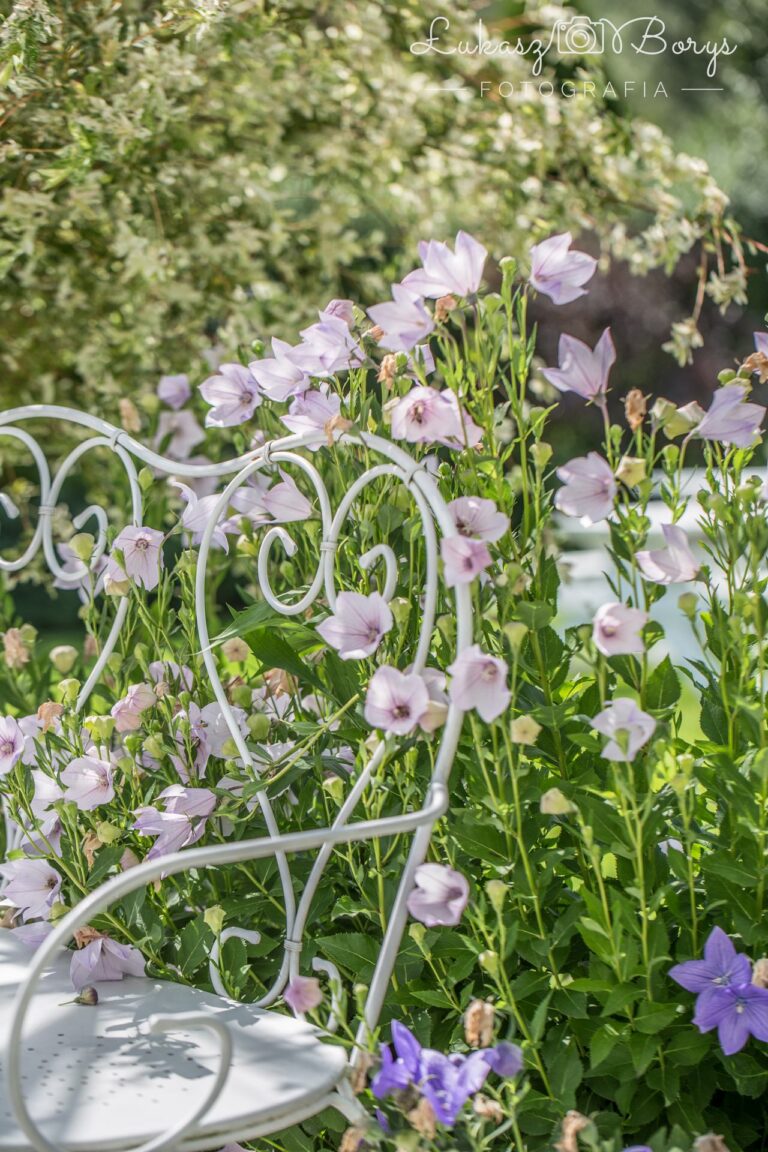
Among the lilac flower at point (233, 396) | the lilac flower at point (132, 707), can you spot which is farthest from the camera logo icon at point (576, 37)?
the lilac flower at point (132, 707)

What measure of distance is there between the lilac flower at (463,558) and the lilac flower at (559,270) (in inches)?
10.8

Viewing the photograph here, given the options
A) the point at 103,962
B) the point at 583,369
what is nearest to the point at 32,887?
the point at 103,962

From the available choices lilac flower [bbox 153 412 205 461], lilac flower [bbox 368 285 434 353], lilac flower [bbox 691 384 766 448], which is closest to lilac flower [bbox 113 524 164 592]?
lilac flower [bbox 368 285 434 353]

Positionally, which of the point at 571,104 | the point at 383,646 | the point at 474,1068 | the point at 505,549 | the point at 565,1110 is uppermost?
the point at 571,104

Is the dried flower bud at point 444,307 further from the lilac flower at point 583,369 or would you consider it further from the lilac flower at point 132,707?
the lilac flower at point 132,707

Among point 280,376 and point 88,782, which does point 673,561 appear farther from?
point 88,782

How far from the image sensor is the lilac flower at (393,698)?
112cm

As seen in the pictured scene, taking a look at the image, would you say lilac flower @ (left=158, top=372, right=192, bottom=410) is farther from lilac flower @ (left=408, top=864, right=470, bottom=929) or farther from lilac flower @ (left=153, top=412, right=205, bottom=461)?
lilac flower @ (left=408, top=864, right=470, bottom=929)

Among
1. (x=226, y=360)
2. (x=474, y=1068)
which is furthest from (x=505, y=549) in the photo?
(x=226, y=360)

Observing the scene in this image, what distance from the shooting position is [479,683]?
1.10 meters

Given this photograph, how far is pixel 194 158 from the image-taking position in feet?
8.51

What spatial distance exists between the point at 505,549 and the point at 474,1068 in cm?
54

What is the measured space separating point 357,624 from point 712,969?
45 cm

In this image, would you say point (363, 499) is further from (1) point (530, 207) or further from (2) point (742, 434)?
(1) point (530, 207)
